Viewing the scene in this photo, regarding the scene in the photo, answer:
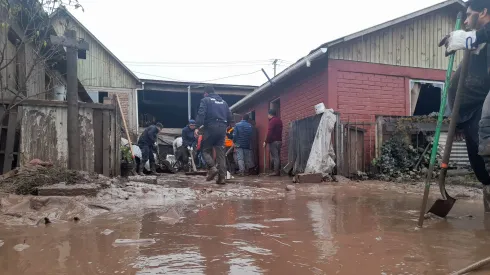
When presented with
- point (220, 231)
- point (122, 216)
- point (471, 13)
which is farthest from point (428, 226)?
point (122, 216)

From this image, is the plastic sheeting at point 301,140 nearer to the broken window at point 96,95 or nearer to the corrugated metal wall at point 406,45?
the corrugated metal wall at point 406,45

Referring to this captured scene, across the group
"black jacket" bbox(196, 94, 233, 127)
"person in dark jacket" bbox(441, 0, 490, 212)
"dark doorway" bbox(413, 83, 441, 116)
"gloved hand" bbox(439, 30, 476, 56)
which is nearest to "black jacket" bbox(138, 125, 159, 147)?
"black jacket" bbox(196, 94, 233, 127)

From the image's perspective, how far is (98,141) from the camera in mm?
5629

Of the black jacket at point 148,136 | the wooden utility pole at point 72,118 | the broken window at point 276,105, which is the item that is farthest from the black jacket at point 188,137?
the wooden utility pole at point 72,118

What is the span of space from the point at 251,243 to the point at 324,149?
5.45m

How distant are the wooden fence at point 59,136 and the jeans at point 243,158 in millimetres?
5688

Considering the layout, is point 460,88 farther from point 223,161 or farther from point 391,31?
point 391,31

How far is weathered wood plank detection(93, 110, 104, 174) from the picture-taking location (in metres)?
5.61

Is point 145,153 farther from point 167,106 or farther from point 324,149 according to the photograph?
point 167,106

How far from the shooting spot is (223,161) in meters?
6.38

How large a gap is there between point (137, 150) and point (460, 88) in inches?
316

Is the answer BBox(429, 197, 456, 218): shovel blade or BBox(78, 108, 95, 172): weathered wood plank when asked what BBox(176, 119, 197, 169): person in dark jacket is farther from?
BBox(429, 197, 456, 218): shovel blade

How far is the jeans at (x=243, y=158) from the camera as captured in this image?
1130 centimetres

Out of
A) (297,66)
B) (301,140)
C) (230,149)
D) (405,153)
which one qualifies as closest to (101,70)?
(230,149)
